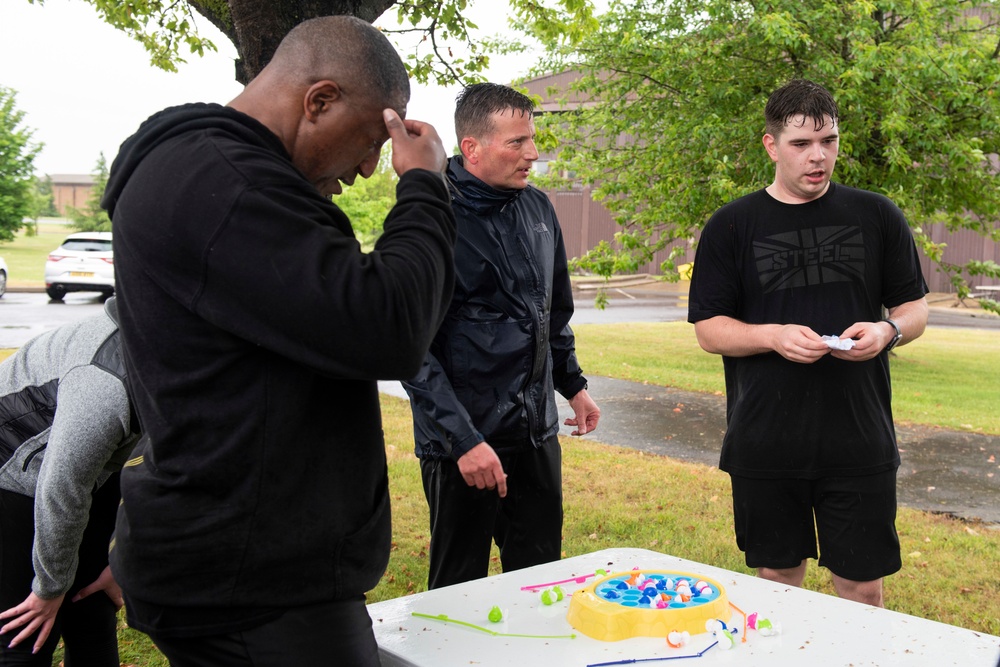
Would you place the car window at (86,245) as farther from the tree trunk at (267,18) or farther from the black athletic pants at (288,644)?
the black athletic pants at (288,644)

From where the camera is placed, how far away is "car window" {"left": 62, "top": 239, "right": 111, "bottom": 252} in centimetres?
2170

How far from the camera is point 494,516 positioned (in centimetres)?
341

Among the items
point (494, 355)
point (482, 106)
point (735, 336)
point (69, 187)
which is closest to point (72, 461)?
point (494, 355)

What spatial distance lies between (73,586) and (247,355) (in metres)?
1.73

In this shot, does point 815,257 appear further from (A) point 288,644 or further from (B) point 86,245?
(B) point 86,245

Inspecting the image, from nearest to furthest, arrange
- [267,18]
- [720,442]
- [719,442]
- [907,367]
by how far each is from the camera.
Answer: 1. [267,18]
2. [720,442]
3. [719,442]
4. [907,367]

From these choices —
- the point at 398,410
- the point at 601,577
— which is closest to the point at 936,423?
the point at 398,410

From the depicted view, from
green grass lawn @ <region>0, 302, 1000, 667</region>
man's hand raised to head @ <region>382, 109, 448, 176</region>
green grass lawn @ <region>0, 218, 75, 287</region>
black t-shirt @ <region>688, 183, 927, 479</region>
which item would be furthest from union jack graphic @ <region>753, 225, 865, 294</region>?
green grass lawn @ <region>0, 218, 75, 287</region>

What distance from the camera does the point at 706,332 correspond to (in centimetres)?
335

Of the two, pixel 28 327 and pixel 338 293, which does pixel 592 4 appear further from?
pixel 28 327

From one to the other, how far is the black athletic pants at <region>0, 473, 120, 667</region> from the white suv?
64.9ft

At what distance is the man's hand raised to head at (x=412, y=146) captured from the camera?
170 centimetres

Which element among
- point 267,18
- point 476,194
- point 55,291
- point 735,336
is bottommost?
point 55,291

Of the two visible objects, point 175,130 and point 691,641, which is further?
point 691,641
